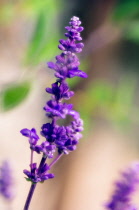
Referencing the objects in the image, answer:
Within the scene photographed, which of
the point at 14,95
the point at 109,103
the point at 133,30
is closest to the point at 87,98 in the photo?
the point at 109,103

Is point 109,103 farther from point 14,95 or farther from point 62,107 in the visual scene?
point 62,107

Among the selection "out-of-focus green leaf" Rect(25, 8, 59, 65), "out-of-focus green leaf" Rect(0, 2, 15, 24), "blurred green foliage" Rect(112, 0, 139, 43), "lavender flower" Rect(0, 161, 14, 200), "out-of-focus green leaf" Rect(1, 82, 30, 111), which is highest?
"blurred green foliage" Rect(112, 0, 139, 43)

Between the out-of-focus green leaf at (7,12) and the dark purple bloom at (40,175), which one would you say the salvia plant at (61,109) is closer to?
the dark purple bloom at (40,175)

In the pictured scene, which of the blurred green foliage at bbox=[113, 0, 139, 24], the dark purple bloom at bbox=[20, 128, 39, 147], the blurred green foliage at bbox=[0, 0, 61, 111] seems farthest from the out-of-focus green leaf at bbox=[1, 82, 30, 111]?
the dark purple bloom at bbox=[20, 128, 39, 147]

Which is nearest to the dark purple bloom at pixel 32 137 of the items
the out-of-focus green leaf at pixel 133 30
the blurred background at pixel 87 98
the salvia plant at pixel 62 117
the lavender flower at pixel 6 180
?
the salvia plant at pixel 62 117

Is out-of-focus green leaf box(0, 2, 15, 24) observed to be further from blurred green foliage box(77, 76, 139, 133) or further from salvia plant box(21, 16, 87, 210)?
salvia plant box(21, 16, 87, 210)

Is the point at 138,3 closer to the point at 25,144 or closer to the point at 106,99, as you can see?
the point at 106,99
